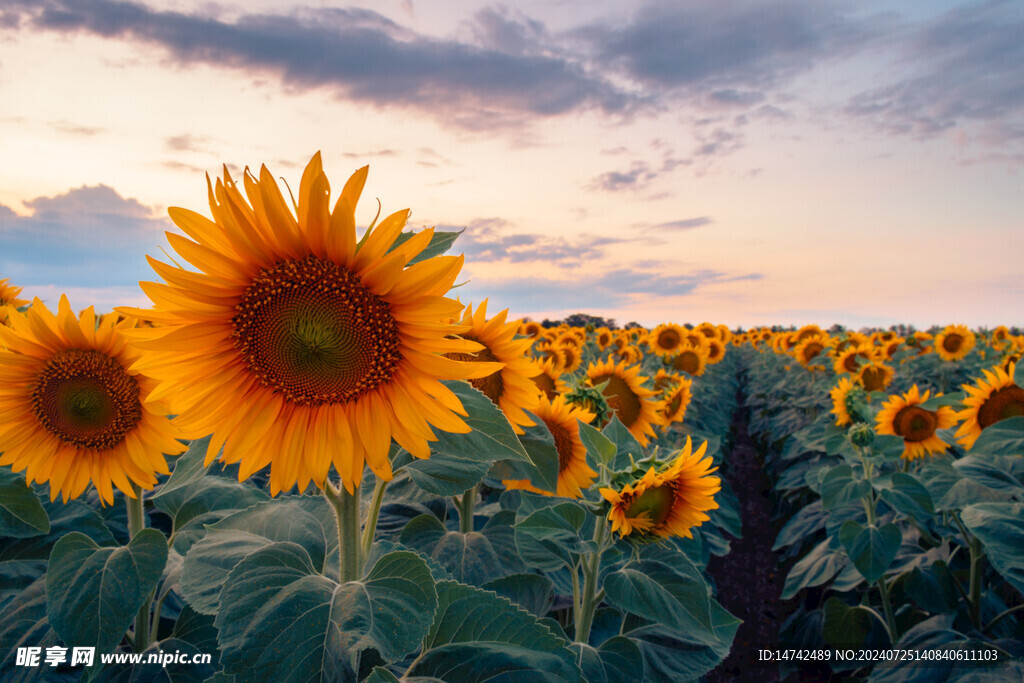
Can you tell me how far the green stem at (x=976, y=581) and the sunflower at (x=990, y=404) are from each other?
2.97ft

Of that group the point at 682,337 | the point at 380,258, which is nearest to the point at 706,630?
the point at 380,258

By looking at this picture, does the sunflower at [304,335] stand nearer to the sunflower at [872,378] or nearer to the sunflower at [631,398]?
the sunflower at [631,398]

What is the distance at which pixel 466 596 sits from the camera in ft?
5.63

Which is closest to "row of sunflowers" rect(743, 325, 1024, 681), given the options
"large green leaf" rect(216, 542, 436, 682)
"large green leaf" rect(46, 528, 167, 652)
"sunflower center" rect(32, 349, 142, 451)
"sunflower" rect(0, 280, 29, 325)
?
"large green leaf" rect(216, 542, 436, 682)

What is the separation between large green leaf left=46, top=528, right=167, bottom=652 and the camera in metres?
2.07

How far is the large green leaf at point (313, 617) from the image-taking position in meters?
1.34

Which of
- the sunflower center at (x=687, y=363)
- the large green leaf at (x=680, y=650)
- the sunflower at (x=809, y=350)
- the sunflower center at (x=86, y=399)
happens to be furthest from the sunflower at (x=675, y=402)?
the sunflower at (x=809, y=350)

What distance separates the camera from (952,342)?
1261 centimetres

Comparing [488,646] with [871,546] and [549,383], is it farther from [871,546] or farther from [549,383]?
[871,546]

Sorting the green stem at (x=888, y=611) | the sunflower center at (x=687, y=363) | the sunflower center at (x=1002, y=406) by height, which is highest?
the sunflower center at (x=687, y=363)

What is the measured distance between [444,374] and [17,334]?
6.92 feet

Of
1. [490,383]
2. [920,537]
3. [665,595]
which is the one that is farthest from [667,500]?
[920,537]

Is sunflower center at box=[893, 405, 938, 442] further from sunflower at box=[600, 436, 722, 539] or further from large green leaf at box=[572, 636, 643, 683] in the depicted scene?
large green leaf at box=[572, 636, 643, 683]

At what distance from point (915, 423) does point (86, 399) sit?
6627mm
